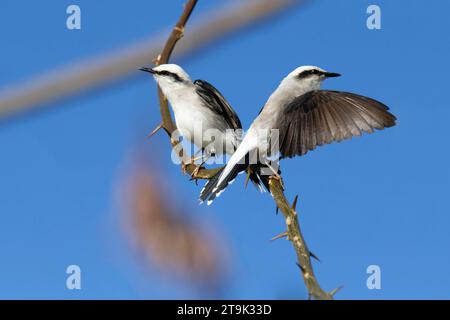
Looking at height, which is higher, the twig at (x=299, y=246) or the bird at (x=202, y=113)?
the bird at (x=202, y=113)

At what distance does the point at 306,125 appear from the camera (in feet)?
11.7

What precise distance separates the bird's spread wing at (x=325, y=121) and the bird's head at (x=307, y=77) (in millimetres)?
553

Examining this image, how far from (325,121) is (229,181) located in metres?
0.69

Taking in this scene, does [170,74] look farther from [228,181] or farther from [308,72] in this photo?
[228,181]

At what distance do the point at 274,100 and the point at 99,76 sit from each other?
216 centimetres

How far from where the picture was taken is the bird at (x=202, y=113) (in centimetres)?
448

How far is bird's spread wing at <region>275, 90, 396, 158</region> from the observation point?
11.4 feet

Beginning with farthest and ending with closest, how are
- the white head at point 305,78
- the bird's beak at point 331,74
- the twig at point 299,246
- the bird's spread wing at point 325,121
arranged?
the bird's beak at point 331,74 < the white head at point 305,78 < the bird's spread wing at point 325,121 < the twig at point 299,246

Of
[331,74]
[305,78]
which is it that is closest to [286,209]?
[305,78]

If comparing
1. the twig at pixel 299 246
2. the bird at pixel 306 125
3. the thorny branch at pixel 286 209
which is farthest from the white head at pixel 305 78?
the twig at pixel 299 246

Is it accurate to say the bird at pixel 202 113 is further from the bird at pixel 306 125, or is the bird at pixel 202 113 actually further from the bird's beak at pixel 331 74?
the bird's beak at pixel 331 74
